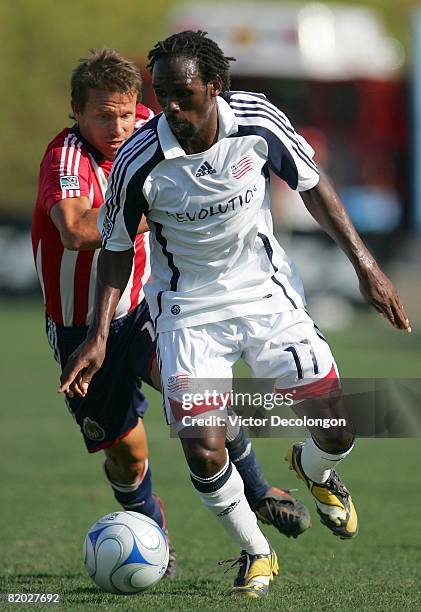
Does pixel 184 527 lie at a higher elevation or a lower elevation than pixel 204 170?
lower

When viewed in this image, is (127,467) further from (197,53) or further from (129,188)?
(197,53)

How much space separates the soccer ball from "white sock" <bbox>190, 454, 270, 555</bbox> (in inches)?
13.6

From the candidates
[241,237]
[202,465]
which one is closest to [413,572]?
[202,465]

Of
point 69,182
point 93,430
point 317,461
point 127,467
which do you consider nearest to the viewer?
point 317,461

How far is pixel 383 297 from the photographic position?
5547mm

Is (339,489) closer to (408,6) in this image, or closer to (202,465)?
(202,465)

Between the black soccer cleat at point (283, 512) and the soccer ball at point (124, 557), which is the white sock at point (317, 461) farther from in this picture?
the soccer ball at point (124, 557)

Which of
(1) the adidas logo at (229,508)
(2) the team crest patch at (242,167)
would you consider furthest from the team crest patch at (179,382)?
(2) the team crest patch at (242,167)

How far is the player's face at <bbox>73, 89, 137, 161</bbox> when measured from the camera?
6246mm

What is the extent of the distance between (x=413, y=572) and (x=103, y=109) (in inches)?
118

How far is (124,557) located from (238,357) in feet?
3.63

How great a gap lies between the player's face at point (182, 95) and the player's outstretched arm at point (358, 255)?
70 cm

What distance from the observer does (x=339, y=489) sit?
20.2 ft

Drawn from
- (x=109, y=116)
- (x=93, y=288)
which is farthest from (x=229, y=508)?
(x=109, y=116)
